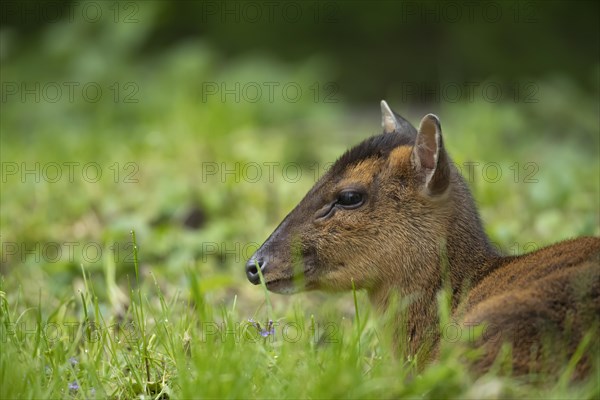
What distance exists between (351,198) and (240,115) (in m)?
4.79

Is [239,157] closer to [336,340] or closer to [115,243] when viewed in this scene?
[115,243]

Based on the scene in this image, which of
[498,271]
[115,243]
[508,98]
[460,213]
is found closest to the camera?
[498,271]

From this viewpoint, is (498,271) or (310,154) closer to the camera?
(498,271)

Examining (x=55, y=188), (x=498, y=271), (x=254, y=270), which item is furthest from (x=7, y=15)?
(x=498, y=271)

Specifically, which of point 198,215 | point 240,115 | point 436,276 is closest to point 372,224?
point 436,276

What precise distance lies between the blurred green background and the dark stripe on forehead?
1182 millimetres

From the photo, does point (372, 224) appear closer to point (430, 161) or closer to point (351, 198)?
point (351, 198)

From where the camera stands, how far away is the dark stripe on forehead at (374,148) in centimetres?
464

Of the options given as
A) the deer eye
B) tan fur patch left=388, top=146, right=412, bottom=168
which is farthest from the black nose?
tan fur patch left=388, top=146, right=412, bottom=168

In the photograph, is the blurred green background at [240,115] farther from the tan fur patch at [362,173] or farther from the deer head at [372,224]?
the tan fur patch at [362,173]

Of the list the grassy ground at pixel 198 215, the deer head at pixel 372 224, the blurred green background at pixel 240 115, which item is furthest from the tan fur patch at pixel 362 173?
the blurred green background at pixel 240 115

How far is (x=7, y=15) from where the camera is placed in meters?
11.3

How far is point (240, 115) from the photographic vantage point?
30.3ft

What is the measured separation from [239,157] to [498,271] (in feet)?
13.1
